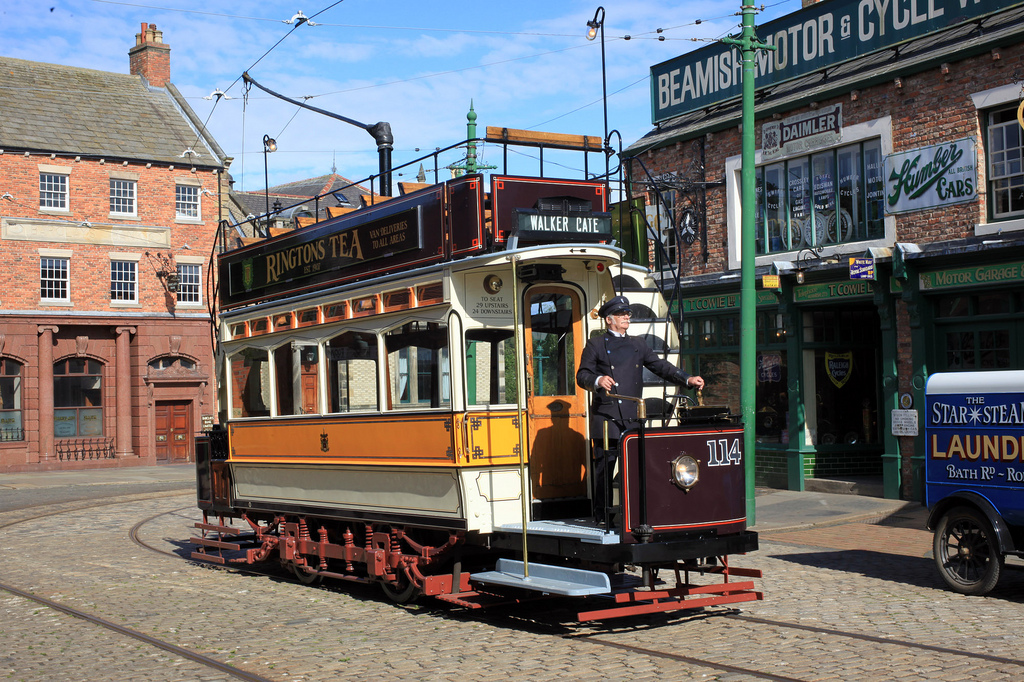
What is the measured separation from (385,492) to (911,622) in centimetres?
440

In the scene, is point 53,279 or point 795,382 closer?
point 795,382

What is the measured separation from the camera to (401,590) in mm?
9633

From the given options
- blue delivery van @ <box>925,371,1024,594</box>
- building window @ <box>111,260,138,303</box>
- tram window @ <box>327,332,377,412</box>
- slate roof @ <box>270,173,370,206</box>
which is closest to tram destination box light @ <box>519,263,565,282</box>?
tram window @ <box>327,332,377,412</box>

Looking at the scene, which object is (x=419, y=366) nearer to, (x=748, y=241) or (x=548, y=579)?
(x=548, y=579)

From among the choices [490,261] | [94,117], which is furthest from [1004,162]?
[94,117]

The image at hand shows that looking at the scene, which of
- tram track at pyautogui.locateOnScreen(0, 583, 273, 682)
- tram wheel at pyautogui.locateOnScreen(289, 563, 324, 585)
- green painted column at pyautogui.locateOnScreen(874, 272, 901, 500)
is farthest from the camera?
green painted column at pyautogui.locateOnScreen(874, 272, 901, 500)

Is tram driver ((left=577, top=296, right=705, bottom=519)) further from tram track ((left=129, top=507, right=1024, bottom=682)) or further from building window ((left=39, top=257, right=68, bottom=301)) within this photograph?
building window ((left=39, top=257, right=68, bottom=301))

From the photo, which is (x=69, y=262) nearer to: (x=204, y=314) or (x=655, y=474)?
(x=204, y=314)

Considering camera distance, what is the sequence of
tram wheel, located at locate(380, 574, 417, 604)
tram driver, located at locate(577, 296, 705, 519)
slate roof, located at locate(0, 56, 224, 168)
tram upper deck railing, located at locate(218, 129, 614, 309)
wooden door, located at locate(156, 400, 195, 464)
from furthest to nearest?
wooden door, located at locate(156, 400, 195, 464)
slate roof, located at locate(0, 56, 224, 168)
tram wheel, located at locate(380, 574, 417, 604)
tram upper deck railing, located at locate(218, 129, 614, 309)
tram driver, located at locate(577, 296, 705, 519)

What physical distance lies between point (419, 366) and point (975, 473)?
497 cm

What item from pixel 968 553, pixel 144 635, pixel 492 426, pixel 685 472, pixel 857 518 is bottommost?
pixel 857 518

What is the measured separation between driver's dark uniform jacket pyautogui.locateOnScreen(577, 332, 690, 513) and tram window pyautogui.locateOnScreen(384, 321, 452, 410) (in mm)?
1175

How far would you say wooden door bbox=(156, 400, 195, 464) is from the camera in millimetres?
36156

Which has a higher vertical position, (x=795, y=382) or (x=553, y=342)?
(x=553, y=342)
